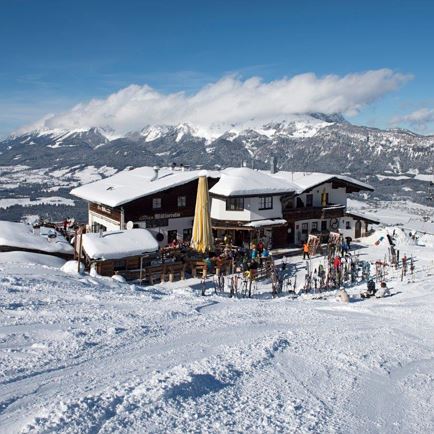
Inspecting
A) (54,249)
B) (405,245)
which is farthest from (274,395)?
(405,245)

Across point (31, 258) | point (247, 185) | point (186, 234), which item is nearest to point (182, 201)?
point (186, 234)

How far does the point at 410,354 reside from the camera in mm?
11180

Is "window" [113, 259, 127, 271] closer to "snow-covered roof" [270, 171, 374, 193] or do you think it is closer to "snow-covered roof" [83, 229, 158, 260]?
"snow-covered roof" [83, 229, 158, 260]

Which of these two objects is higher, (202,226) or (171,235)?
(202,226)

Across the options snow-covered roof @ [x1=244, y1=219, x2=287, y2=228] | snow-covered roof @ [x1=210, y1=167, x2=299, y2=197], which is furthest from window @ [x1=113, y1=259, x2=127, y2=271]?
snow-covered roof @ [x1=244, y1=219, x2=287, y2=228]

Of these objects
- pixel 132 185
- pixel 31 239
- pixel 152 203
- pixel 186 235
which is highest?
pixel 132 185

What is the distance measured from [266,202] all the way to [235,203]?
2.12m

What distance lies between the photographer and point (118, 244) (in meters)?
23.1

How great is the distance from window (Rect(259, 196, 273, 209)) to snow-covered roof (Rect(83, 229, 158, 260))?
30.1ft

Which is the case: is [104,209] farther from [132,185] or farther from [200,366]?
[200,366]

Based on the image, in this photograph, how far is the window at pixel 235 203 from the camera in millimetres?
30745

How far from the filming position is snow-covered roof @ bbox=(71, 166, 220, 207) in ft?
95.6

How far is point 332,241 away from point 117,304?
19742mm

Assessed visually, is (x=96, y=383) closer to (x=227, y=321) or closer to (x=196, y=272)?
(x=227, y=321)
